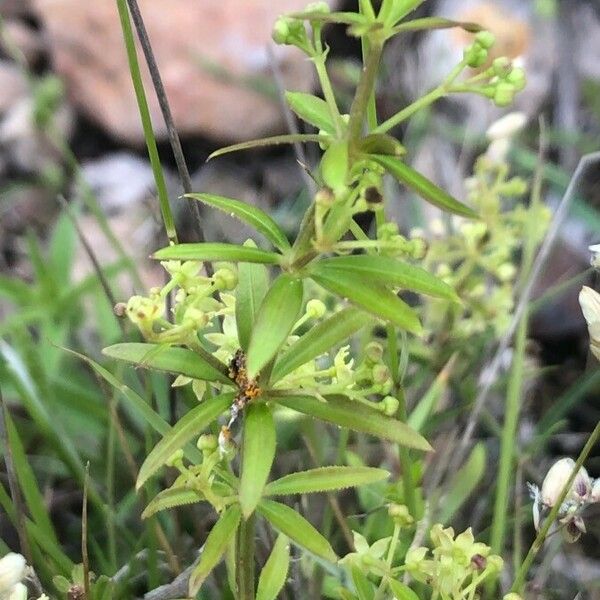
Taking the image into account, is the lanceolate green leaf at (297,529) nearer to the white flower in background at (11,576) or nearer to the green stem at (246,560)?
the green stem at (246,560)

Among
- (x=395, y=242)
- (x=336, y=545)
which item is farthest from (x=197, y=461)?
(x=336, y=545)

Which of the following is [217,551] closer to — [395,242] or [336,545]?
[395,242]

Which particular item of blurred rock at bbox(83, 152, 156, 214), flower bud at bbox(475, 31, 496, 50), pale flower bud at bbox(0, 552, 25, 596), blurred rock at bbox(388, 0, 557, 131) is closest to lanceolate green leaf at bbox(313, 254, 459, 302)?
flower bud at bbox(475, 31, 496, 50)

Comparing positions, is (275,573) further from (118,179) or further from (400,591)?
(118,179)

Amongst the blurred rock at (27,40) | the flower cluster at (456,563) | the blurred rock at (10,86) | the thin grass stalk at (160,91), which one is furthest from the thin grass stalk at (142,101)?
the blurred rock at (27,40)

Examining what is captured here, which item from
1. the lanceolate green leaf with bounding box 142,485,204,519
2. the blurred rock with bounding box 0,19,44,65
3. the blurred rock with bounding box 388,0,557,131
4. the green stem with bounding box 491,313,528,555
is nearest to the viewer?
the lanceolate green leaf with bounding box 142,485,204,519

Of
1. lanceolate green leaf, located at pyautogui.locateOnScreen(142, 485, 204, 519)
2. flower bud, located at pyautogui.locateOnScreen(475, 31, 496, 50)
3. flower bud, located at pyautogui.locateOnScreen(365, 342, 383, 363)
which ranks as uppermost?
flower bud, located at pyautogui.locateOnScreen(475, 31, 496, 50)

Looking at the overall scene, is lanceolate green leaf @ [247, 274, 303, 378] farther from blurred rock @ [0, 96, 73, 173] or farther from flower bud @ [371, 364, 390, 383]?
blurred rock @ [0, 96, 73, 173]

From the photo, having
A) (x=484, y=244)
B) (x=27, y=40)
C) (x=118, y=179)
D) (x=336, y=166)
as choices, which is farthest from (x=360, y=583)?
(x=27, y=40)
